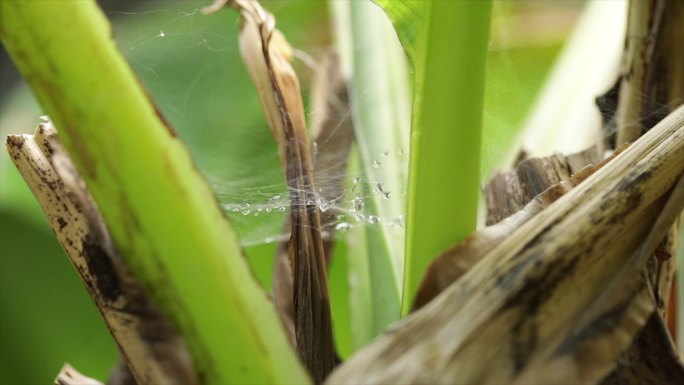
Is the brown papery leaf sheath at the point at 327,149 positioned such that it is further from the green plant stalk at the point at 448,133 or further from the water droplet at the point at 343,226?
the green plant stalk at the point at 448,133

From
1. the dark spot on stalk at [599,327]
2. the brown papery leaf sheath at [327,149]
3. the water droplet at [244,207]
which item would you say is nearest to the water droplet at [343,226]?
the brown papery leaf sheath at [327,149]

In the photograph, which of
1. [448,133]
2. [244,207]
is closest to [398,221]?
[244,207]

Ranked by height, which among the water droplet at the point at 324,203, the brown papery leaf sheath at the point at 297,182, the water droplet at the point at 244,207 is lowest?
the water droplet at the point at 324,203

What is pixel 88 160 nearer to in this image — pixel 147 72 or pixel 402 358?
pixel 402 358

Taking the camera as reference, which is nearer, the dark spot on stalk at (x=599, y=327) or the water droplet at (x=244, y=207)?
the dark spot on stalk at (x=599, y=327)

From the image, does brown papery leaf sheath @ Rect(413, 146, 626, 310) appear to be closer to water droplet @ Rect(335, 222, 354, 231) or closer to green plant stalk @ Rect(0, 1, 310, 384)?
green plant stalk @ Rect(0, 1, 310, 384)

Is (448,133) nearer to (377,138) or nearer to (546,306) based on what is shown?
(546,306)

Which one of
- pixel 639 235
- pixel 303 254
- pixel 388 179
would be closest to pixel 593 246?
pixel 639 235
